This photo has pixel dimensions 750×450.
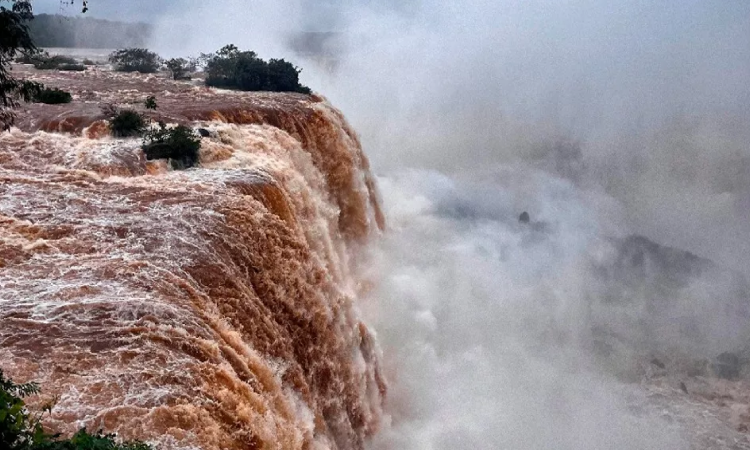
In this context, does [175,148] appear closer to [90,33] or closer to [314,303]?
[314,303]

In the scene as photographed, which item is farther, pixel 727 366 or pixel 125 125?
pixel 727 366

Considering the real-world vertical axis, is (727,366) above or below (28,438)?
above

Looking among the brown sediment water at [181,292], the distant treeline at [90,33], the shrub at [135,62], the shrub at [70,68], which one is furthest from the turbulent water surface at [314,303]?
the distant treeline at [90,33]

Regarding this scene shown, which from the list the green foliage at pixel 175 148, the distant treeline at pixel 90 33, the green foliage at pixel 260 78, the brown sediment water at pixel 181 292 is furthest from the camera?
the distant treeline at pixel 90 33

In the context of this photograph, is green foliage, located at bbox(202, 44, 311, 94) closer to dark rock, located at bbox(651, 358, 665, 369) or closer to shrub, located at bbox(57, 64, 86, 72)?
shrub, located at bbox(57, 64, 86, 72)

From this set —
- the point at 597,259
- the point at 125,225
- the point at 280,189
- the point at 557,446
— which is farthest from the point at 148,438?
the point at 597,259

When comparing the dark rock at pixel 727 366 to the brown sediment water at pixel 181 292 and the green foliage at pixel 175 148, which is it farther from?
the green foliage at pixel 175 148

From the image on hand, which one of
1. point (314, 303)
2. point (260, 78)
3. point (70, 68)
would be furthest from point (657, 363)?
point (70, 68)
